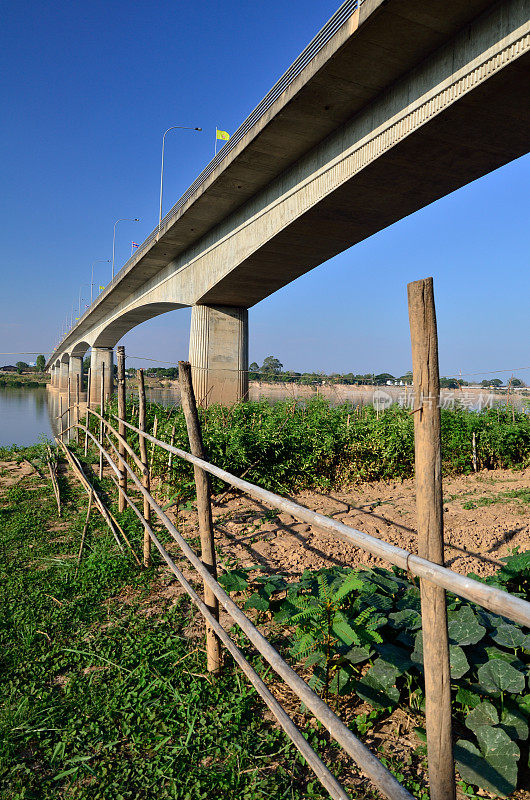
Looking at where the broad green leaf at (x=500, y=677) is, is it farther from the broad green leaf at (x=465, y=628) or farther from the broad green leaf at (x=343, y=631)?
the broad green leaf at (x=343, y=631)

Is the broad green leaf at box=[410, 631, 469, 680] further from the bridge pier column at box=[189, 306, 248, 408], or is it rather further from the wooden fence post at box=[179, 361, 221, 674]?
the bridge pier column at box=[189, 306, 248, 408]

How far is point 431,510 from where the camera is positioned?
51.6 inches

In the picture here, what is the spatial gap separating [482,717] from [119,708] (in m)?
1.71

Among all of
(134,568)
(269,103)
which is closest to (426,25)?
(269,103)

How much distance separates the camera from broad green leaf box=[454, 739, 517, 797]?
5.29 ft

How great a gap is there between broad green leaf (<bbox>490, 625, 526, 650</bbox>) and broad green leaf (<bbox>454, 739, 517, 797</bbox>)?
0.52 meters

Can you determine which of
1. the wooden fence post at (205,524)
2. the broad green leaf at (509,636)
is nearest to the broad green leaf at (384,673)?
the broad green leaf at (509,636)

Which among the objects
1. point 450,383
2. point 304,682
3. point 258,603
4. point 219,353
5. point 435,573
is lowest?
point 258,603

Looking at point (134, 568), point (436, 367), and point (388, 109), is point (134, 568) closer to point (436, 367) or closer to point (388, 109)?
point (436, 367)

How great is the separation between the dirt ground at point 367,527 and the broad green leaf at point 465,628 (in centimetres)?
117

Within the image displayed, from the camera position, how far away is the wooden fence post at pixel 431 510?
129 cm

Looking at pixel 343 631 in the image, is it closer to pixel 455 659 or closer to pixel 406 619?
pixel 406 619

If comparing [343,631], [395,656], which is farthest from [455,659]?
[343,631]

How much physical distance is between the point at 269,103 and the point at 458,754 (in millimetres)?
7933
